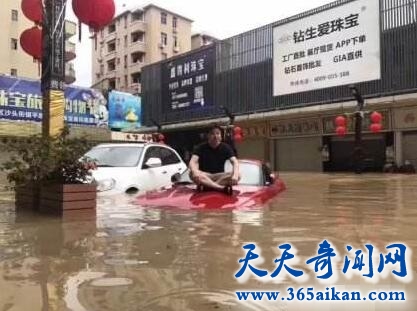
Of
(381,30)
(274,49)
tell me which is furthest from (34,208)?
(274,49)

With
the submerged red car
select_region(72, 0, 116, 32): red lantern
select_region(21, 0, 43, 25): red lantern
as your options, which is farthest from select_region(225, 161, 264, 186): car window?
select_region(21, 0, 43, 25): red lantern

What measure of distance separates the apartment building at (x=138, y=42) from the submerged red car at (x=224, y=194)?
59.3 meters

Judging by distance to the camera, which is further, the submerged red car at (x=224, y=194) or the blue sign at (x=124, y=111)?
the blue sign at (x=124, y=111)

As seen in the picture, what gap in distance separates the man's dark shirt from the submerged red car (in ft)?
0.61

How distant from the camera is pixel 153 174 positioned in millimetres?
9664

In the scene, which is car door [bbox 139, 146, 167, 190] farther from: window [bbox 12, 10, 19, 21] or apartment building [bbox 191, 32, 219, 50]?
apartment building [bbox 191, 32, 219, 50]

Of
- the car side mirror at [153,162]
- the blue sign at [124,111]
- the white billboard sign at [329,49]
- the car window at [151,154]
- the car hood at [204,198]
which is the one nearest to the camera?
the car hood at [204,198]

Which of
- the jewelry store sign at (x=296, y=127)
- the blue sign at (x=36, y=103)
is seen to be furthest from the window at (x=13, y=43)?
the jewelry store sign at (x=296, y=127)

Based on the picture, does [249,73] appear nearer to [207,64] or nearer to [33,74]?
[207,64]

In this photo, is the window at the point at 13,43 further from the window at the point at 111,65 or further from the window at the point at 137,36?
the window at the point at 111,65

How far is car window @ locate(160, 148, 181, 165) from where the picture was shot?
10480mm

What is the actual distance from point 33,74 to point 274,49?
23.7 meters

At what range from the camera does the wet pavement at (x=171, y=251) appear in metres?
3.12

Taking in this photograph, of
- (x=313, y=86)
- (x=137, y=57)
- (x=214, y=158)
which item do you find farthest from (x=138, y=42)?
(x=214, y=158)
